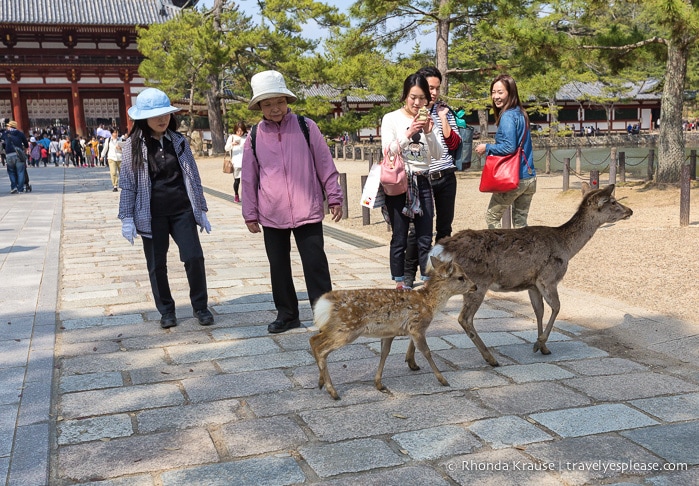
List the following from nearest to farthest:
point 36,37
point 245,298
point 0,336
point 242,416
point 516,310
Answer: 1. point 242,416
2. point 0,336
3. point 516,310
4. point 245,298
5. point 36,37

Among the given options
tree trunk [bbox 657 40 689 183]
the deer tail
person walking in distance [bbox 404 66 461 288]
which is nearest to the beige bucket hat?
person walking in distance [bbox 404 66 461 288]

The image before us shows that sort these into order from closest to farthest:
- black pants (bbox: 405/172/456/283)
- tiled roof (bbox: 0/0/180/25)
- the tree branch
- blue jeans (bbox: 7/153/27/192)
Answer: black pants (bbox: 405/172/456/283)
the tree branch
blue jeans (bbox: 7/153/27/192)
tiled roof (bbox: 0/0/180/25)

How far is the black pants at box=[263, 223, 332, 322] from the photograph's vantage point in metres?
4.64

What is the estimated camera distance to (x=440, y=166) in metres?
5.30

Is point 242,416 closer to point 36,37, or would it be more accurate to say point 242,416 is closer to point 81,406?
point 81,406

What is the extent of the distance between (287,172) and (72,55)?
35955 mm

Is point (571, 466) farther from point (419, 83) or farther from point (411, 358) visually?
point (419, 83)

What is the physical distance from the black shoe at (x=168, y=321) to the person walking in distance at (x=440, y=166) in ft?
5.95

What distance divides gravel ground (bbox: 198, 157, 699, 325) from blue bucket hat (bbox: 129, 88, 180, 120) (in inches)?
109

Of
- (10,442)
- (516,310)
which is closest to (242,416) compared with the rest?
(10,442)

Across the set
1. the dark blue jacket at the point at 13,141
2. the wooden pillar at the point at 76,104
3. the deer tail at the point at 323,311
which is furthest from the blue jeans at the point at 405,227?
the wooden pillar at the point at 76,104

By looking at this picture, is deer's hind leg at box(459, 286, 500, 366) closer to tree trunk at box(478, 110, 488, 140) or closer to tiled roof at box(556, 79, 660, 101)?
tree trunk at box(478, 110, 488, 140)

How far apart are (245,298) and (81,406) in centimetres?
253

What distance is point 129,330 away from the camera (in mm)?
4969
